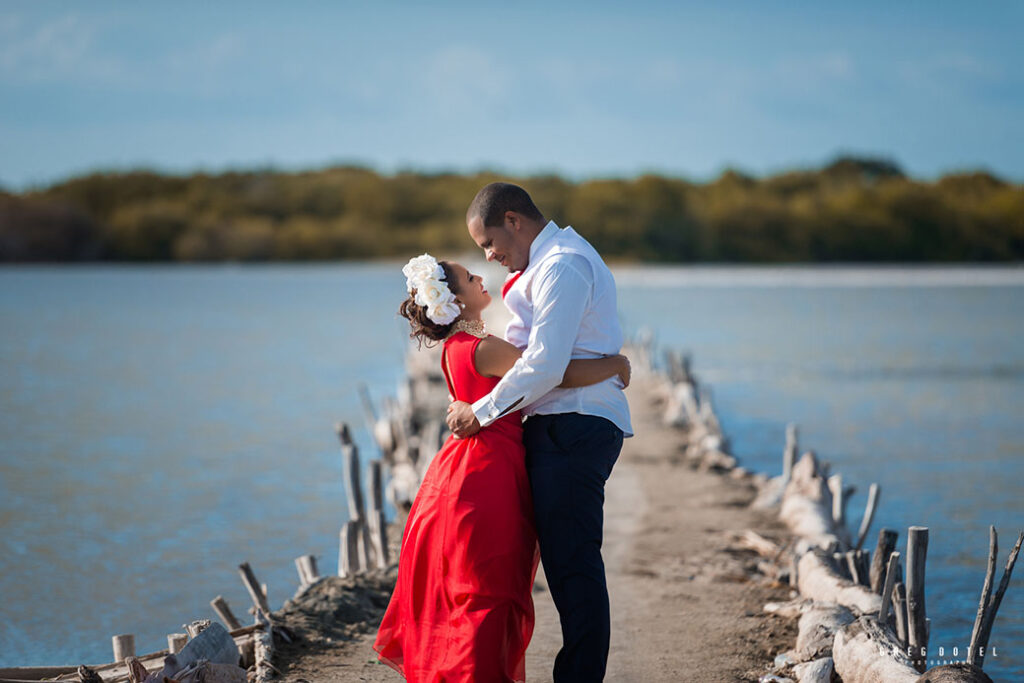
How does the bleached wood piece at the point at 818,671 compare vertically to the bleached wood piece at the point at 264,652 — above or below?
below

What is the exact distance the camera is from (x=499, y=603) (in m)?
4.02

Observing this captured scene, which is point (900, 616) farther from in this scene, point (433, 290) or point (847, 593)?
point (433, 290)

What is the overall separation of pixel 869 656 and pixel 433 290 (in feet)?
7.63

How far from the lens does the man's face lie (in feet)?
12.9

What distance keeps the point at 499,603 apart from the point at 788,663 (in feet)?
5.85

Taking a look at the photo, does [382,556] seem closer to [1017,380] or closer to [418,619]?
[418,619]

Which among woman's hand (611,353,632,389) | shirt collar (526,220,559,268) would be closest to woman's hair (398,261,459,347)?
shirt collar (526,220,559,268)

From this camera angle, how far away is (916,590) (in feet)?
16.8

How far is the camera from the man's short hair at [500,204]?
390cm

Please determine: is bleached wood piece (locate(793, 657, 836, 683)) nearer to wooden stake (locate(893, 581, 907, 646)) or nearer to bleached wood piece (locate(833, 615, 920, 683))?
bleached wood piece (locate(833, 615, 920, 683))

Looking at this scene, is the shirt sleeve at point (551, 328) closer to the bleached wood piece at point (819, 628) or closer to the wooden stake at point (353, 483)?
the bleached wood piece at point (819, 628)

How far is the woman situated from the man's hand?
0.07 meters

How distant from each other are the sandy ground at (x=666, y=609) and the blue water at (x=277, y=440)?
1329 mm

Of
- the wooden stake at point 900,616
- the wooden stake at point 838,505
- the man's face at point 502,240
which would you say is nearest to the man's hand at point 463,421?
the man's face at point 502,240
